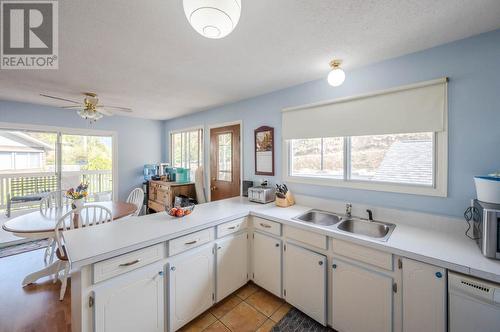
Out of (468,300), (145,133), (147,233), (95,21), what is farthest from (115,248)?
(145,133)

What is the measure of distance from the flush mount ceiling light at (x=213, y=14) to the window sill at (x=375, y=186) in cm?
187

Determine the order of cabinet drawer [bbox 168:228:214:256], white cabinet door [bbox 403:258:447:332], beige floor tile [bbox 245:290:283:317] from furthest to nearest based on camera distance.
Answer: beige floor tile [bbox 245:290:283:317] → cabinet drawer [bbox 168:228:214:256] → white cabinet door [bbox 403:258:447:332]

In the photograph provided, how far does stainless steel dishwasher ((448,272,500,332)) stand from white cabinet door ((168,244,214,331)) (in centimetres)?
169

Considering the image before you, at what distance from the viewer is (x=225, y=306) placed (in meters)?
1.97

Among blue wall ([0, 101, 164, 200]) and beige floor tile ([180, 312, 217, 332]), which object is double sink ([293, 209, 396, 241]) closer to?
beige floor tile ([180, 312, 217, 332])

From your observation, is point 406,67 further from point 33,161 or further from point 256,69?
point 33,161

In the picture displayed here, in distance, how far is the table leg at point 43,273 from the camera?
2260 mm

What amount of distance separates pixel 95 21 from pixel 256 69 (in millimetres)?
1323

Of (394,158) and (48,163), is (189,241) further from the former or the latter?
(48,163)

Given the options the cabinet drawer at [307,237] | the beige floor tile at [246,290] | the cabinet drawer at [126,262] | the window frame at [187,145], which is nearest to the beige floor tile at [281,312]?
the beige floor tile at [246,290]

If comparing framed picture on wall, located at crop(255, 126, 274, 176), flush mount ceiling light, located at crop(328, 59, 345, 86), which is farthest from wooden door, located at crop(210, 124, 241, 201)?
flush mount ceiling light, located at crop(328, 59, 345, 86)

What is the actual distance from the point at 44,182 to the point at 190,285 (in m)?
3.87

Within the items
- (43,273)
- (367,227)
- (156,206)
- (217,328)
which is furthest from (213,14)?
(156,206)

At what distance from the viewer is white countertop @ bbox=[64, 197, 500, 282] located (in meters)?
1.15
